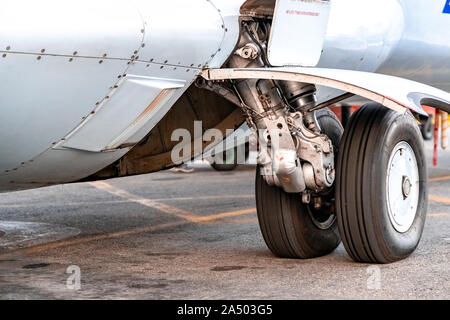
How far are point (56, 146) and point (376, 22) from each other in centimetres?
268

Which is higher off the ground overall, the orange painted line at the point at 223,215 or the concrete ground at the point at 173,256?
the orange painted line at the point at 223,215

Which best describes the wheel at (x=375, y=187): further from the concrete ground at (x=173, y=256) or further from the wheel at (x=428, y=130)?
the wheel at (x=428, y=130)

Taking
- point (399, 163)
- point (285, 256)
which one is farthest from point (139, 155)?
point (399, 163)

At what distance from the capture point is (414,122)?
6.00 m

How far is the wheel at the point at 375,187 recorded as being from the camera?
18.2 feet

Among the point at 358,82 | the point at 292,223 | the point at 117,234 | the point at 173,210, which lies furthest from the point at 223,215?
the point at 358,82

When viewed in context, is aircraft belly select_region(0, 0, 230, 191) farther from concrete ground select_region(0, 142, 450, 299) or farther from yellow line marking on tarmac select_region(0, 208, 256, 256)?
yellow line marking on tarmac select_region(0, 208, 256, 256)

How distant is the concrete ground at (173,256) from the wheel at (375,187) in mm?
134

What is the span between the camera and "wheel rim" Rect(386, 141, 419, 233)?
573 cm

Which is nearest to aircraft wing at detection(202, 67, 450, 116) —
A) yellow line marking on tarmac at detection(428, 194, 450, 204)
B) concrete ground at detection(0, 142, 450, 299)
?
concrete ground at detection(0, 142, 450, 299)

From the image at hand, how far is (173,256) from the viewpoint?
20.5 feet

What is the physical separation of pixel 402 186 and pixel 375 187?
1.30ft

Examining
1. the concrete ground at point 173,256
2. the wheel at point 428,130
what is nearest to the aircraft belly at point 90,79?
the concrete ground at point 173,256

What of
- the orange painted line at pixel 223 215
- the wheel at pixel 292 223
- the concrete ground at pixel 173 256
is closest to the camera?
the concrete ground at pixel 173 256
